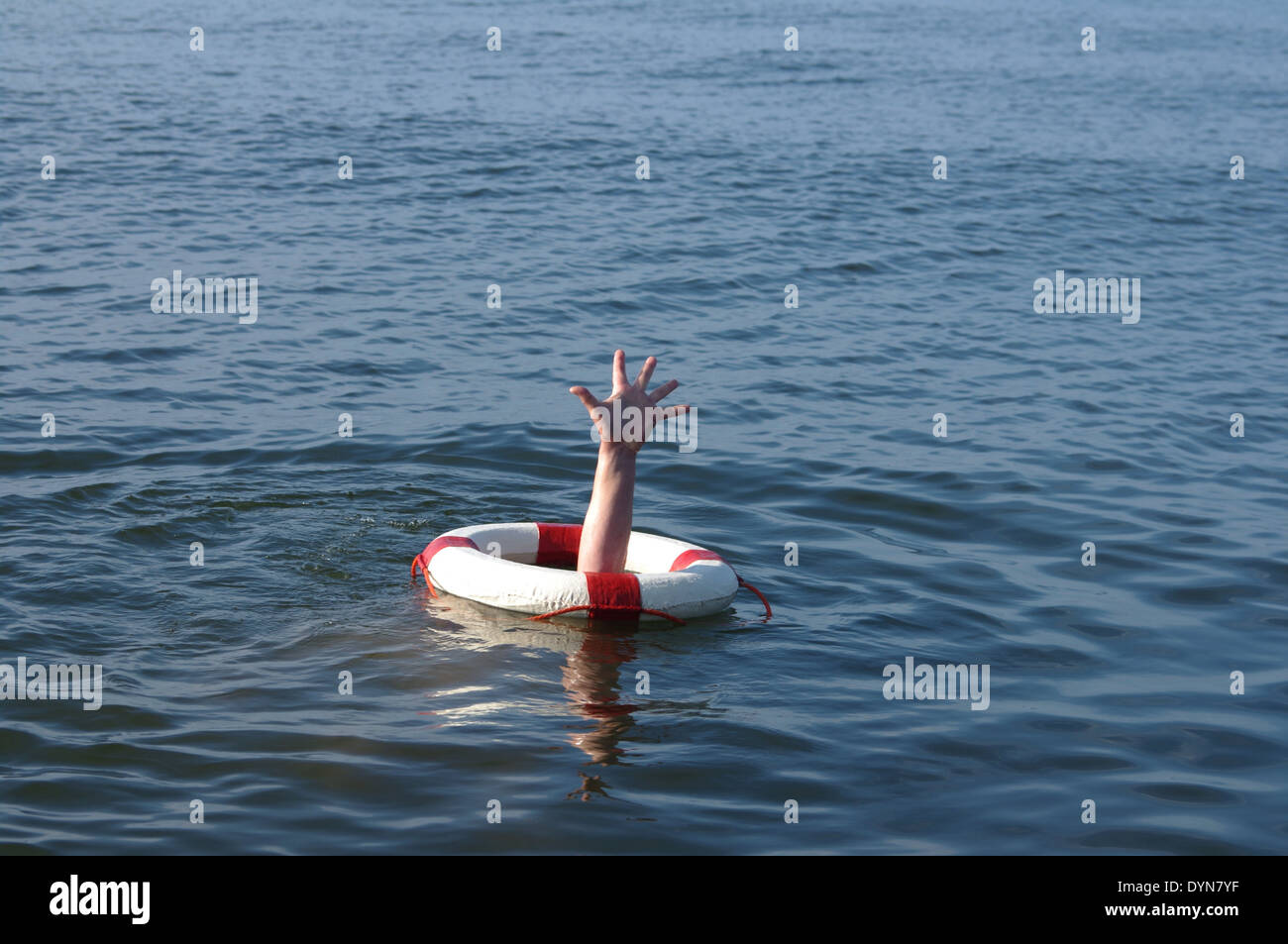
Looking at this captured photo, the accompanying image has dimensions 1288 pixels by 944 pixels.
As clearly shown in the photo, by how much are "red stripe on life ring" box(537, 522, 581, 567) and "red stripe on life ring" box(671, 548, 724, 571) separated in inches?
28.2

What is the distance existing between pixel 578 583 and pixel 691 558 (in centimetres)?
88

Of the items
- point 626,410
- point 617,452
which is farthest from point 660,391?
point 617,452

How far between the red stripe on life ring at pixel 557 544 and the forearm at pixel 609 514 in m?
0.59

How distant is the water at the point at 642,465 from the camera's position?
20.1ft

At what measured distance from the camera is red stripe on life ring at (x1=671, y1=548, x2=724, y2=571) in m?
8.05

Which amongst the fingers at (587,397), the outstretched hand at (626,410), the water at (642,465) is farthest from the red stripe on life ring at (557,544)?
the fingers at (587,397)

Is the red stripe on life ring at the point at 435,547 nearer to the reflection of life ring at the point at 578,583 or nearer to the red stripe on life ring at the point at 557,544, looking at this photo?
the reflection of life ring at the point at 578,583

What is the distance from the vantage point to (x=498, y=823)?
18.7 ft

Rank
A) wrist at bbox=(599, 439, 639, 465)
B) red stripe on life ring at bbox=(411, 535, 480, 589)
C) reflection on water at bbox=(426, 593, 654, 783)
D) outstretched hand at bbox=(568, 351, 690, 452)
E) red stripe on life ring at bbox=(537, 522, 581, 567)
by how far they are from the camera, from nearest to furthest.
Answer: reflection on water at bbox=(426, 593, 654, 783) < outstretched hand at bbox=(568, 351, 690, 452) < wrist at bbox=(599, 439, 639, 465) < red stripe on life ring at bbox=(411, 535, 480, 589) < red stripe on life ring at bbox=(537, 522, 581, 567)

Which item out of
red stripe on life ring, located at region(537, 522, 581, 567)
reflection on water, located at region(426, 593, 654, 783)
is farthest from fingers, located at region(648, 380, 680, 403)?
red stripe on life ring, located at region(537, 522, 581, 567)

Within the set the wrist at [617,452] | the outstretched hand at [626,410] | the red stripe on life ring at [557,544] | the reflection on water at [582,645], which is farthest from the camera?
the red stripe on life ring at [557,544]

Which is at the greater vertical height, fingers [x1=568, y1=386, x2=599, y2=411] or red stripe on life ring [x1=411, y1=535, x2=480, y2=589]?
fingers [x1=568, y1=386, x2=599, y2=411]

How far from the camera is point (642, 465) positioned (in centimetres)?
1074

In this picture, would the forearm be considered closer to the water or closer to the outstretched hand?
the outstretched hand
